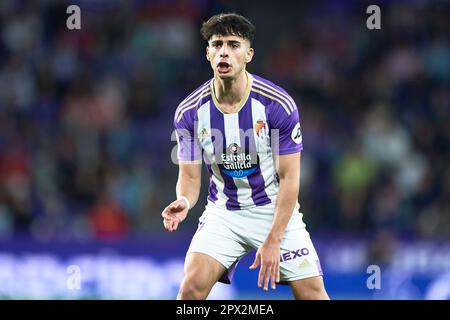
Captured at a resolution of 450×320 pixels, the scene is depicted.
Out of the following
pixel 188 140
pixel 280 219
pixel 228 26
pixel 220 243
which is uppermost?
pixel 228 26

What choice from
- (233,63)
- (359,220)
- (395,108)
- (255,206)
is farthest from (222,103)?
(395,108)

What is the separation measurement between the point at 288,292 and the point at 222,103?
4.55m

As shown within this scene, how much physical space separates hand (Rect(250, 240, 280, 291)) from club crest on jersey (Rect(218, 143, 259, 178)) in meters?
0.57

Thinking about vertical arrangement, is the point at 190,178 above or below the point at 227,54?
below

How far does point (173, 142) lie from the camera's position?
12109mm

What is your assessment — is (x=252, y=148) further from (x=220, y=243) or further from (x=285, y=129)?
(x=220, y=243)

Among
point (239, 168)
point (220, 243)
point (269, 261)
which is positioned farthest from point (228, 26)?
point (269, 261)

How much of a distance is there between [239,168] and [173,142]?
5.78 m

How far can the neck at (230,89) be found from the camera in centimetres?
633

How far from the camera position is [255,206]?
6418 millimetres

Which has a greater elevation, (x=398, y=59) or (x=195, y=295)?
(x=398, y=59)

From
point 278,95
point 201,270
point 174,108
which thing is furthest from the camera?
point 174,108

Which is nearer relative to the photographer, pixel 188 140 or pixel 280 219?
pixel 280 219
